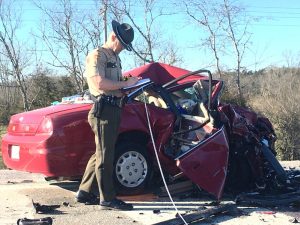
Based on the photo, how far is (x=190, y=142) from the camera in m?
6.24

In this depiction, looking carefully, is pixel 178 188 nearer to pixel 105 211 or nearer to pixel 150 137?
A: pixel 150 137

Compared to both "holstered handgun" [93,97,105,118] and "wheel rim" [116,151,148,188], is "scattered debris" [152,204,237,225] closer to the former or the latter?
"wheel rim" [116,151,148,188]

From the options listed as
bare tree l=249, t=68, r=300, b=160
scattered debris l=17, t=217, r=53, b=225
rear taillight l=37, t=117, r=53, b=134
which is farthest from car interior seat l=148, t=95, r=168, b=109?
bare tree l=249, t=68, r=300, b=160

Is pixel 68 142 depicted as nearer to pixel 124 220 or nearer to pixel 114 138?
pixel 114 138

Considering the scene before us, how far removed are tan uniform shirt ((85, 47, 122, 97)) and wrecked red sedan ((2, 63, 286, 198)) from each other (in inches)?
12.7

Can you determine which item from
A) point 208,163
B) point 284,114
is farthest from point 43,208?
point 284,114

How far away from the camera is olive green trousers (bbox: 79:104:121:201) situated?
218 inches

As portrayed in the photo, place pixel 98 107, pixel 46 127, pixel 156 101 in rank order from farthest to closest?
pixel 156 101 < pixel 46 127 < pixel 98 107

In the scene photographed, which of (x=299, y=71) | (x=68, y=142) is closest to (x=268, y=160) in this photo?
(x=68, y=142)

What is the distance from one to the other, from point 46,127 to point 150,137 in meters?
1.32

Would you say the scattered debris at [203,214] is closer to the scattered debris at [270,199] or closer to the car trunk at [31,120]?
the scattered debris at [270,199]

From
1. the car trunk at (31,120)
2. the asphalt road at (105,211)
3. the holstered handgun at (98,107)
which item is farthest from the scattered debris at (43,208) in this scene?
the holstered handgun at (98,107)

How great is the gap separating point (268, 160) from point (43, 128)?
9.54 ft

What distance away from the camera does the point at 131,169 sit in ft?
20.4
